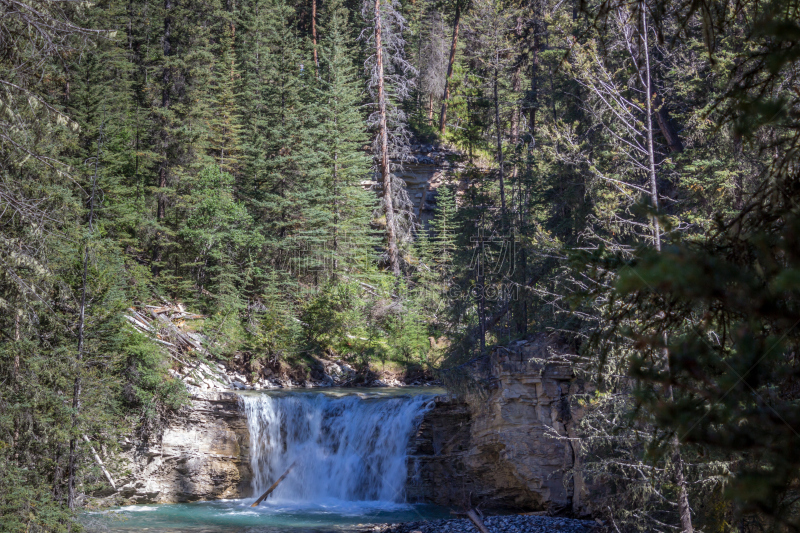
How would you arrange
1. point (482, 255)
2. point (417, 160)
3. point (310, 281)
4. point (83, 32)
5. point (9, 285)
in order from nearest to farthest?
point (83, 32) → point (9, 285) → point (482, 255) → point (310, 281) → point (417, 160)

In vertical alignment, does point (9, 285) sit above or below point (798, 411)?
above

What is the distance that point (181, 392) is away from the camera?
13.9 meters

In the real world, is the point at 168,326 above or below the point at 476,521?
above

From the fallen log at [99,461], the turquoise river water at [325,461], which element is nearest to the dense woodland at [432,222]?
the fallen log at [99,461]

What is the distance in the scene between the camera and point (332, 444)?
14.6m

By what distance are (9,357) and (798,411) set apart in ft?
33.2

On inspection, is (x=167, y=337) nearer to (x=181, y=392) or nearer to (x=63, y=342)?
(x=181, y=392)

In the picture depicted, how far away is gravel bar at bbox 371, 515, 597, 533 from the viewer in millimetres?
10164

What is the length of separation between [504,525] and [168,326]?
1101 cm

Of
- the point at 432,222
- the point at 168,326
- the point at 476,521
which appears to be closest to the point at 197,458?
the point at 168,326

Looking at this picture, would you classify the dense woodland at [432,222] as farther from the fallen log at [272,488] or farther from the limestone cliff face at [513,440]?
the fallen log at [272,488]

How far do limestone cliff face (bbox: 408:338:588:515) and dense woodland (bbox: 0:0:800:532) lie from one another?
82 centimetres

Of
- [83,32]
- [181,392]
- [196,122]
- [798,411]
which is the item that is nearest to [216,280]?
[196,122]

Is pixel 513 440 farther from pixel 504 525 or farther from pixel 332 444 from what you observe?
pixel 332 444
